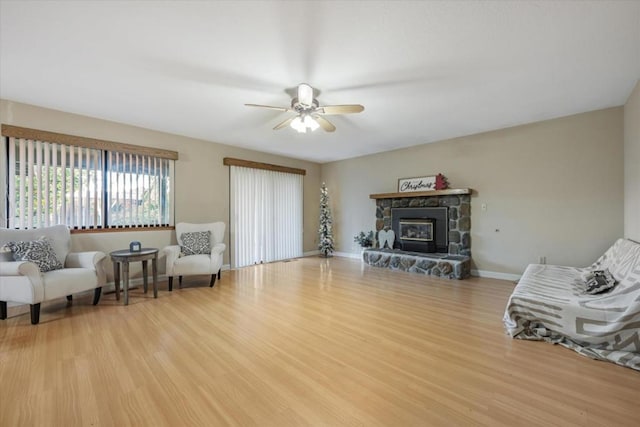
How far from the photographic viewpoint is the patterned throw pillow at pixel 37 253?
310cm

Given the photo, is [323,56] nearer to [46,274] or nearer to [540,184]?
[46,274]

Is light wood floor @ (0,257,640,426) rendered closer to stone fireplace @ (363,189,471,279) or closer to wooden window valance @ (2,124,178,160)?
stone fireplace @ (363,189,471,279)

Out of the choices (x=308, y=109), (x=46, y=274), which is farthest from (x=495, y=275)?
(x=46, y=274)

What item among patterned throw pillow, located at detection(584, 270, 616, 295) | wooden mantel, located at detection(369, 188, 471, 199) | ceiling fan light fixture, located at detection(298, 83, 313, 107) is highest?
ceiling fan light fixture, located at detection(298, 83, 313, 107)

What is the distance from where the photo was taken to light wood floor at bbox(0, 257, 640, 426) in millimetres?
1582

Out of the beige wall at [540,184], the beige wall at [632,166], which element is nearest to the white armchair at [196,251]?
the beige wall at [540,184]

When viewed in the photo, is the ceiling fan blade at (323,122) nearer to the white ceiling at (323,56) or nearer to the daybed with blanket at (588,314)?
the white ceiling at (323,56)

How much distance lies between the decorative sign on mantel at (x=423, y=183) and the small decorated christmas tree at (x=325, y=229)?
212cm

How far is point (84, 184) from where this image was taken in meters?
4.00

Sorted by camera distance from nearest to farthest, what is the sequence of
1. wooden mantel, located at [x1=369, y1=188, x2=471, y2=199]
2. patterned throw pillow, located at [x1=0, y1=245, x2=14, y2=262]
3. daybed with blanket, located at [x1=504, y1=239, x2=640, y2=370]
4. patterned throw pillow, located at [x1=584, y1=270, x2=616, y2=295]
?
daybed with blanket, located at [x1=504, y1=239, x2=640, y2=370]
patterned throw pillow, located at [x1=584, y1=270, x2=616, y2=295]
patterned throw pillow, located at [x1=0, y1=245, x2=14, y2=262]
wooden mantel, located at [x1=369, y1=188, x2=471, y2=199]

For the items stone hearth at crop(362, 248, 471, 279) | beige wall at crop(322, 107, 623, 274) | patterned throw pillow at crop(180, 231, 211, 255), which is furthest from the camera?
stone hearth at crop(362, 248, 471, 279)

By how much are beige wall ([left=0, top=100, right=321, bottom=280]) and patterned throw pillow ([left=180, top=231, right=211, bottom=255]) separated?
0.44m

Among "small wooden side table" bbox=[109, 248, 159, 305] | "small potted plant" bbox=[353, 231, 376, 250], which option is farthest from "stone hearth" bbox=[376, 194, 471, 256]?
"small wooden side table" bbox=[109, 248, 159, 305]

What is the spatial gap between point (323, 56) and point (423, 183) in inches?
159
